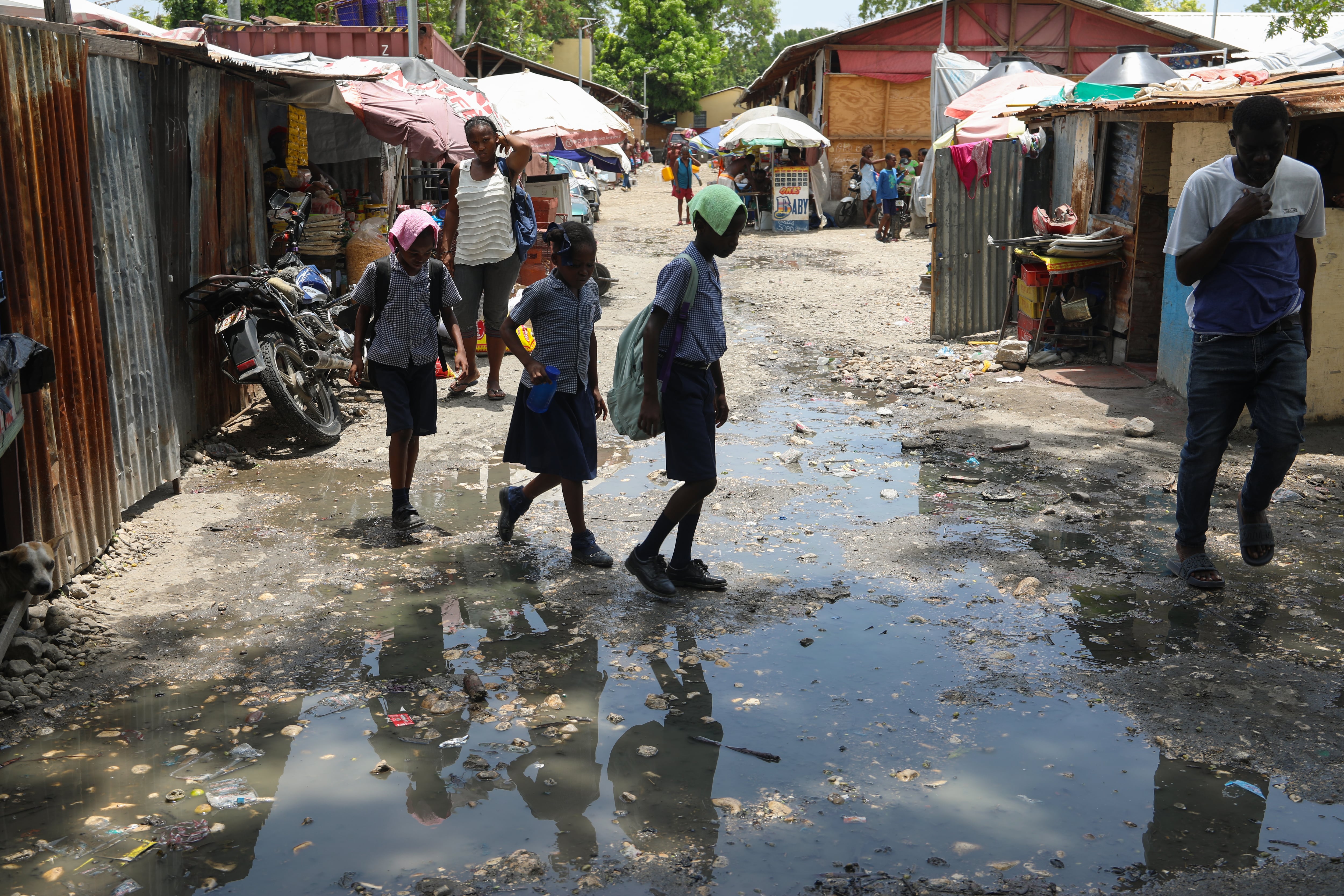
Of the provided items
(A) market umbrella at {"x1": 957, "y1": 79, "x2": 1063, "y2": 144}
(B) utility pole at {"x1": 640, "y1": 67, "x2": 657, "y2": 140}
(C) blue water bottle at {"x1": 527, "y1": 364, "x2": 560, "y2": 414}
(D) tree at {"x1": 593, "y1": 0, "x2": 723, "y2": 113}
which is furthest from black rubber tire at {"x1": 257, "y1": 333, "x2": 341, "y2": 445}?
(D) tree at {"x1": 593, "y1": 0, "x2": 723, "y2": 113}

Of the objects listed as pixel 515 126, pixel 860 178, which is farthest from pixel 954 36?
pixel 515 126

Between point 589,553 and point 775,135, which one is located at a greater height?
point 775,135

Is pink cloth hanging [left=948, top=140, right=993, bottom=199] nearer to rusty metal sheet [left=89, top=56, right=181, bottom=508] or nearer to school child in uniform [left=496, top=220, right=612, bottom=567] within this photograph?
school child in uniform [left=496, top=220, right=612, bottom=567]

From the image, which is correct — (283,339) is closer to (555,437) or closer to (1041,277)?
(555,437)

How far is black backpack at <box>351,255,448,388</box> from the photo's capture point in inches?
226

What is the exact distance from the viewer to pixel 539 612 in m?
4.73

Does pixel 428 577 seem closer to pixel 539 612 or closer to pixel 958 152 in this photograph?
pixel 539 612

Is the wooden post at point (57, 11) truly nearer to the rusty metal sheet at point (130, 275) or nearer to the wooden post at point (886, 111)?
the rusty metal sheet at point (130, 275)

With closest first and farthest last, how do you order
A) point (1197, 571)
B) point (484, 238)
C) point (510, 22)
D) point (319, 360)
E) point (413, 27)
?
point (1197, 571)
point (319, 360)
point (484, 238)
point (413, 27)
point (510, 22)

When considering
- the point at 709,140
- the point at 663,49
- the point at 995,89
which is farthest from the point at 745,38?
the point at 995,89

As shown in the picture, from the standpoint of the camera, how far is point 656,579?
489 cm

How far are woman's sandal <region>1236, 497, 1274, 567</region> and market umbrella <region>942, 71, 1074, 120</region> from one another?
12265mm

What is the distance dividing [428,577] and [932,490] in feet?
10.0

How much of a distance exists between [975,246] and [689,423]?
8035 millimetres
